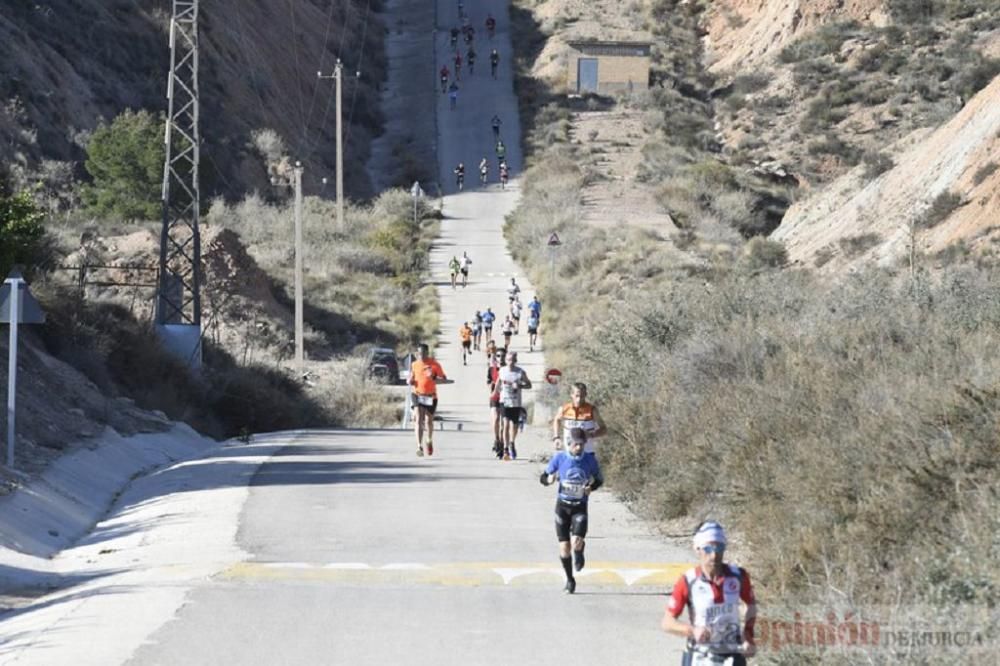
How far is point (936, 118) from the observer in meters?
68.6

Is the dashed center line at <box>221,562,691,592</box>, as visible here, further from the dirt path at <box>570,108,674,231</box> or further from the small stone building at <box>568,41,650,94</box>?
the small stone building at <box>568,41,650,94</box>

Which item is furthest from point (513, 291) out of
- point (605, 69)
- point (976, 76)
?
point (605, 69)

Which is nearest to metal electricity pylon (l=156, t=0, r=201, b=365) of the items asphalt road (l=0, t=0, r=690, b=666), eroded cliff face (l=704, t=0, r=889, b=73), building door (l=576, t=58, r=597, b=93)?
asphalt road (l=0, t=0, r=690, b=666)

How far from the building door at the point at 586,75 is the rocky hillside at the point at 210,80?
39.0 feet

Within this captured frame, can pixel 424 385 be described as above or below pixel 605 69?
below

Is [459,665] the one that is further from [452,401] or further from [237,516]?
[452,401]

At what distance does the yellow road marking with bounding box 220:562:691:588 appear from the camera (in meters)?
14.7

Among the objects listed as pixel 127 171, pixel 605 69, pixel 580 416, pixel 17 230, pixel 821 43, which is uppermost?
pixel 821 43

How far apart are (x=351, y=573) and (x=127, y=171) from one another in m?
50.2

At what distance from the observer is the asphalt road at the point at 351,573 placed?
11695mm

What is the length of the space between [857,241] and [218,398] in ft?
60.6

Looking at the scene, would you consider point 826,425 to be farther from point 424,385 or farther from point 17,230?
point 17,230

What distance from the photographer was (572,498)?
47.0ft

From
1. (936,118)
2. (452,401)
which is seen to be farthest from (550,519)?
(936,118)
